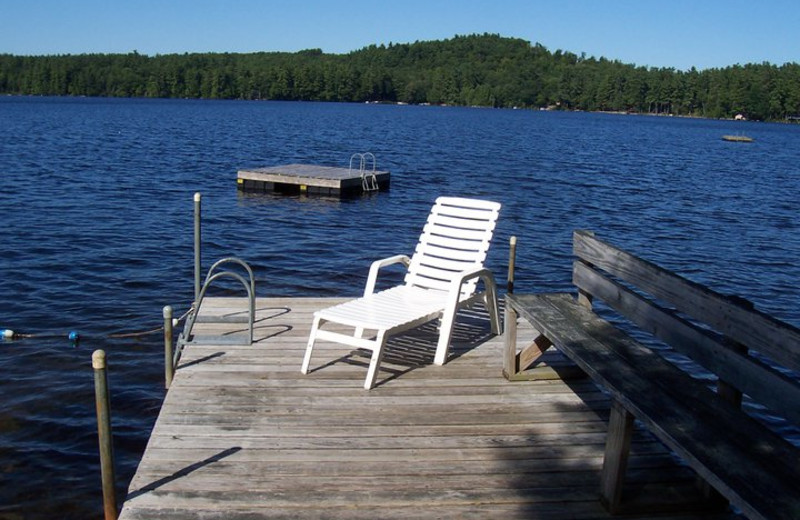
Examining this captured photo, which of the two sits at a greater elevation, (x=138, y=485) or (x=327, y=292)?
(x=138, y=485)

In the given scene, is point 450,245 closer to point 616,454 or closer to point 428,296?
point 428,296

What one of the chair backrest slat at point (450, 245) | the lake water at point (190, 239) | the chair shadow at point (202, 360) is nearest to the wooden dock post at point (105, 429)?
the chair shadow at point (202, 360)

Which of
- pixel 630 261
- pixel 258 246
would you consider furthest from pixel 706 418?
pixel 258 246

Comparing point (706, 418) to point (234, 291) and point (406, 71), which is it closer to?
point (234, 291)

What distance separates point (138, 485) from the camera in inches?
159

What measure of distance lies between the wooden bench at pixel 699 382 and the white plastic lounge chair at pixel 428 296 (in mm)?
939


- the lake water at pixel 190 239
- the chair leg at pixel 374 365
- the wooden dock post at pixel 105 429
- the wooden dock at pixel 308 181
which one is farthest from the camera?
the wooden dock at pixel 308 181

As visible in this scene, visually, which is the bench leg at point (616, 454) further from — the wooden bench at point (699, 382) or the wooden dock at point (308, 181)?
the wooden dock at point (308, 181)

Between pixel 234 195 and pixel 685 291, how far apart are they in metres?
20.2

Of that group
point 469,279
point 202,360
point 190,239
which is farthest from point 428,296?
point 190,239

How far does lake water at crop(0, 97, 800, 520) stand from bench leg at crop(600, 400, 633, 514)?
384cm

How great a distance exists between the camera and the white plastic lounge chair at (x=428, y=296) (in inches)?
224

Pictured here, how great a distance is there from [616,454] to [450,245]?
3.55 m

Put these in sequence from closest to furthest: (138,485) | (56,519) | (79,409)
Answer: (138,485) → (56,519) → (79,409)
